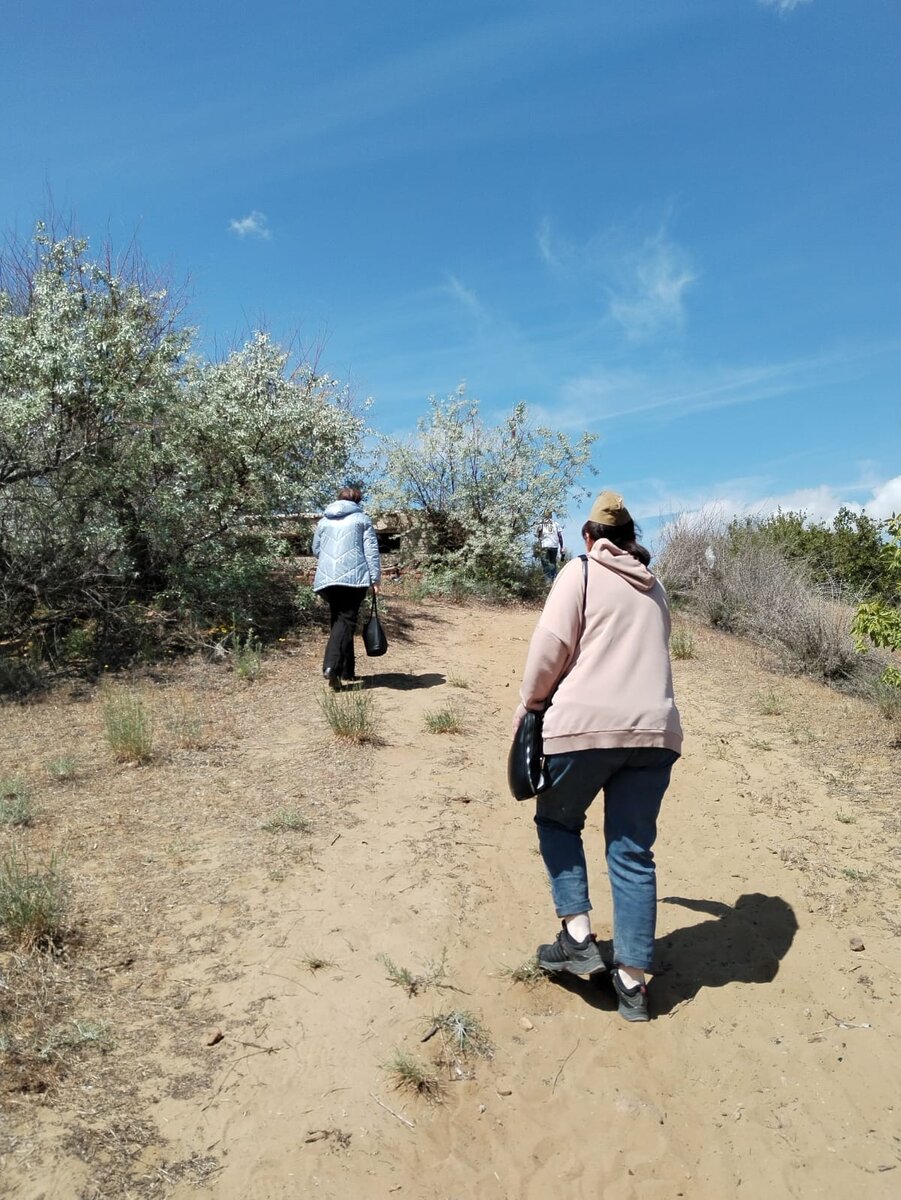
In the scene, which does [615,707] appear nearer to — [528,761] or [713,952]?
[528,761]

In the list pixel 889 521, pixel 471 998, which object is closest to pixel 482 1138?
pixel 471 998

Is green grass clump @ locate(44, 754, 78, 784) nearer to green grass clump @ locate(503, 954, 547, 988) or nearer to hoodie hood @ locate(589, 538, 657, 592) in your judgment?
green grass clump @ locate(503, 954, 547, 988)

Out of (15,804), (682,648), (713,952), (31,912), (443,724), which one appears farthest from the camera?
(682,648)

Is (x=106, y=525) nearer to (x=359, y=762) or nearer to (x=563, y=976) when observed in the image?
(x=359, y=762)

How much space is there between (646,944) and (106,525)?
6.78 metres

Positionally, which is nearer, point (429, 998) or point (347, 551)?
point (429, 998)

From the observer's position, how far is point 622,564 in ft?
11.4

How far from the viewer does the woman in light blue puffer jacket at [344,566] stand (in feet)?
25.2

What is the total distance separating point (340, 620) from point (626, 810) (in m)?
4.67

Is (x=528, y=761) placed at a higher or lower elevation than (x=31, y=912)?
higher

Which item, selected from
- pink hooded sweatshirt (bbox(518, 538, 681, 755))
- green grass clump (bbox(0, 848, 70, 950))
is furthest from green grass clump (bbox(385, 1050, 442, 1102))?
green grass clump (bbox(0, 848, 70, 950))

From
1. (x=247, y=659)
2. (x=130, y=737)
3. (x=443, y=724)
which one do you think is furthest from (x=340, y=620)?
(x=130, y=737)

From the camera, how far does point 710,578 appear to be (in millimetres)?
15070

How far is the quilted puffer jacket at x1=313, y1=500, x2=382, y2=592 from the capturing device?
768 cm
